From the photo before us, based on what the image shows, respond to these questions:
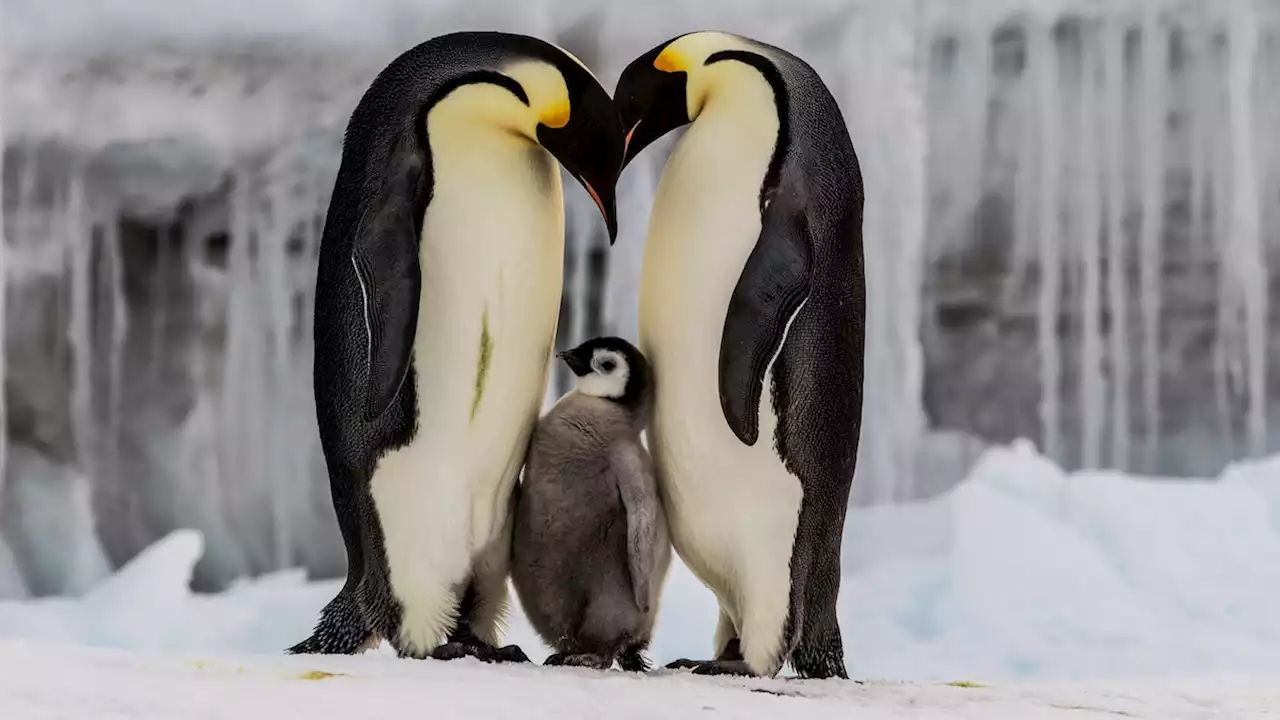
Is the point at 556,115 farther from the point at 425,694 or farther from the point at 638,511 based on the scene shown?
the point at 425,694

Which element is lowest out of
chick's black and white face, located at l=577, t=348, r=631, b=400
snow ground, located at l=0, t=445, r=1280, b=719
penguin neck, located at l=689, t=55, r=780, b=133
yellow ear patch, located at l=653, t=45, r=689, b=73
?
snow ground, located at l=0, t=445, r=1280, b=719

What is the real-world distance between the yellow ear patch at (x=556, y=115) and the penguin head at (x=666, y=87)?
0.10m

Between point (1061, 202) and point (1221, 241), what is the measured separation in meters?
0.69

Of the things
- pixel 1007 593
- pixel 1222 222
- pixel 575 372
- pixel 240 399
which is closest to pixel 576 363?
pixel 575 372

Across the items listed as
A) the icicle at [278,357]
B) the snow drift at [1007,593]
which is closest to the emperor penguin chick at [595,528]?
the snow drift at [1007,593]

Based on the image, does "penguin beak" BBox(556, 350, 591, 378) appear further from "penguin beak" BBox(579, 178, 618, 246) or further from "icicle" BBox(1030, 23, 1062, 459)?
"icicle" BBox(1030, 23, 1062, 459)

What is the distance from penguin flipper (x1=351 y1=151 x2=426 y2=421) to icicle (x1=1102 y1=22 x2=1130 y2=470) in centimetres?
520

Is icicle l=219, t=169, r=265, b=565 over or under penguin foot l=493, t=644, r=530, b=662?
over

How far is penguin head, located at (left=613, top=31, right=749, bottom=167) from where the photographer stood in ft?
4.82

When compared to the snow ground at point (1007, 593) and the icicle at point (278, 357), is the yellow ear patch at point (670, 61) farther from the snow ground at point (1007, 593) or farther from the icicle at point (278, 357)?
the icicle at point (278, 357)

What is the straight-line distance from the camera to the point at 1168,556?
5645mm

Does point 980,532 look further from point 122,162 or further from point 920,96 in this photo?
point 122,162

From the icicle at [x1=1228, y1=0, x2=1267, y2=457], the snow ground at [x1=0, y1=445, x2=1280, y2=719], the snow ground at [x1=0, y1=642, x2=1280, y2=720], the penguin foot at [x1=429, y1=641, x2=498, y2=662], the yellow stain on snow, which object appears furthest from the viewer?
the icicle at [x1=1228, y1=0, x2=1267, y2=457]

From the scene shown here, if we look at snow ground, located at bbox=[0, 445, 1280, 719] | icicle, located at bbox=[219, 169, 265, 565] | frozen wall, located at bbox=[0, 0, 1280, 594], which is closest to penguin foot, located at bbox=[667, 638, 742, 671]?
snow ground, located at bbox=[0, 445, 1280, 719]
